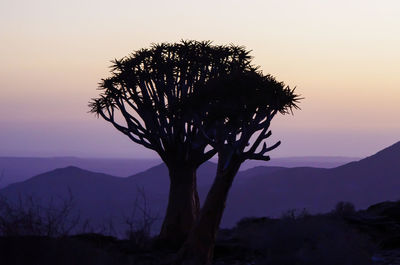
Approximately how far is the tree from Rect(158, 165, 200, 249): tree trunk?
120 inches

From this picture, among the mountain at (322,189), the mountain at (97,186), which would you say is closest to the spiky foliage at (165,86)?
the mountain at (322,189)

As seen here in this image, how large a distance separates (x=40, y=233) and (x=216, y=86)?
742 centimetres

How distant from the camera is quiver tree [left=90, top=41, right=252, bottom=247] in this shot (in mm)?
21062

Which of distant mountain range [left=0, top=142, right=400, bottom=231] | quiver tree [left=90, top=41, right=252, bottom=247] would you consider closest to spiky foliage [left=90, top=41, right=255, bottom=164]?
quiver tree [left=90, top=41, right=252, bottom=247]

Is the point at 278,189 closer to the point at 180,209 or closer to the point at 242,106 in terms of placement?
the point at 180,209

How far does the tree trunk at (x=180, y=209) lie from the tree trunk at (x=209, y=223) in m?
4.53

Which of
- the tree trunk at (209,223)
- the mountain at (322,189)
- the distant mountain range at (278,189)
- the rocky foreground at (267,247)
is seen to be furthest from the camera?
the distant mountain range at (278,189)

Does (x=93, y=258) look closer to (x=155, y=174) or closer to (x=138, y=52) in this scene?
(x=138, y=52)

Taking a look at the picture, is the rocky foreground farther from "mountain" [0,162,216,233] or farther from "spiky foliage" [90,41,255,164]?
"mountain" [0,162,216,233]

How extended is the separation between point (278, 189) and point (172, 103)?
12486 cm

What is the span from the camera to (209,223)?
52.9 ft

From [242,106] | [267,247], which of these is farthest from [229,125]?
[267,247]

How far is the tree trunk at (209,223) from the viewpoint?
15.9m

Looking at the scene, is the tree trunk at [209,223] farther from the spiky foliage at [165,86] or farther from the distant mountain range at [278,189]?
the distant mountain range at [278,189]
